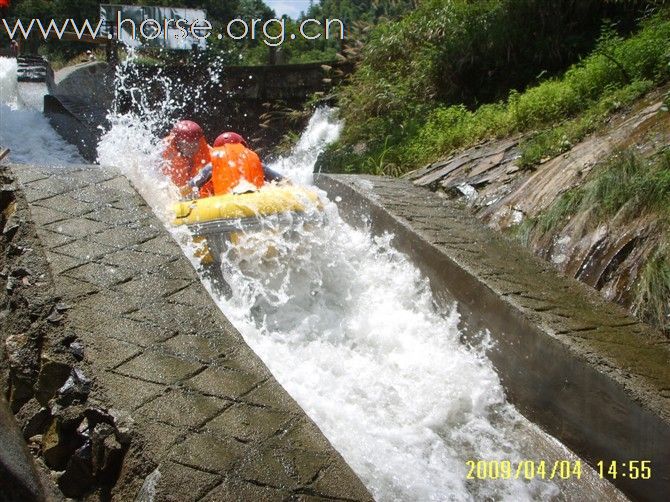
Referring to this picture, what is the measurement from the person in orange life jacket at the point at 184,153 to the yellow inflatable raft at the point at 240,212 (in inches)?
59.8

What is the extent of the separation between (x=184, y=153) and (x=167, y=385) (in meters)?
4.33

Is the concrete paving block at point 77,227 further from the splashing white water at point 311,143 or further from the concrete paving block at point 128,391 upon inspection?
the splashing white water at point 311,143

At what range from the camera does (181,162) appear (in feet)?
19.7

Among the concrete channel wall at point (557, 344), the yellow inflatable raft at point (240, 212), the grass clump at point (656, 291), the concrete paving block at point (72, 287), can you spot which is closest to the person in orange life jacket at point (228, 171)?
the yellow inflatable raft at point (240, 212)

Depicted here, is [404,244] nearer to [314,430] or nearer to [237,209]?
[237,209]

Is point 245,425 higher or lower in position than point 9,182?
lower

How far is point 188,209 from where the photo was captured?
4434 mm

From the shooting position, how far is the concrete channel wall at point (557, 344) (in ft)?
8.52

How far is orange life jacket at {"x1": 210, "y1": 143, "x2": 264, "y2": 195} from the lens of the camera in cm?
533

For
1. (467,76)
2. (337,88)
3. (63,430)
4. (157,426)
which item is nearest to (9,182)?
(63,430)

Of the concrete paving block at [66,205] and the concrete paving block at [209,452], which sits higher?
the concrete paving block at [66,205]

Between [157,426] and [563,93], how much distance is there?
5150 millimetres

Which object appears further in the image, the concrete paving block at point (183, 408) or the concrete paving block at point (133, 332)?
the concrete paving block at point (133, 332)
